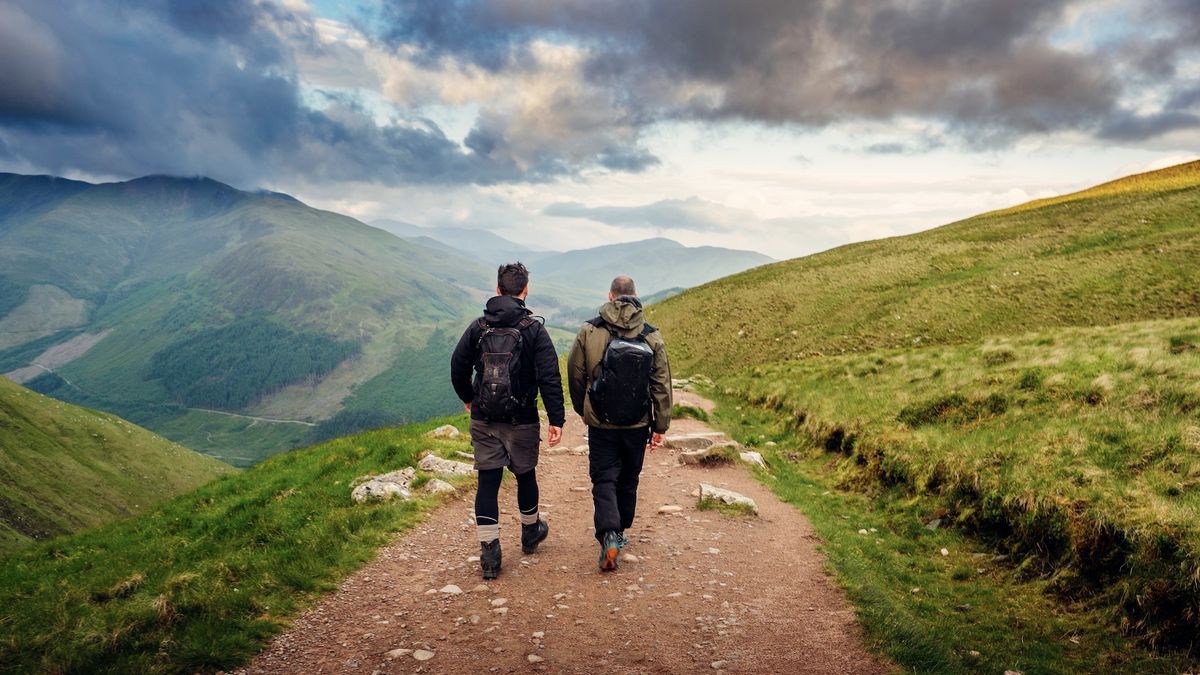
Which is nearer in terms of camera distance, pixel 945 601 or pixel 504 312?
pixel 504 312

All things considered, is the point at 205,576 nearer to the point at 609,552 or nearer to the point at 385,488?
the point at 385,488

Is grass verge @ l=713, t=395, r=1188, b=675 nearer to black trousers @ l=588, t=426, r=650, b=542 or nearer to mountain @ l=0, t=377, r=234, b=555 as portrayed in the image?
black trousers @ l=588, t=426, r=650, b=542

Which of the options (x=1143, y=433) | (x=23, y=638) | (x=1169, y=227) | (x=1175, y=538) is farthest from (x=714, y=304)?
(x=23, y=638)

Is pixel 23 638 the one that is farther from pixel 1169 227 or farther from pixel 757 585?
pixel 1169 227

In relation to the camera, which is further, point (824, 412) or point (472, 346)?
point (824, 412)

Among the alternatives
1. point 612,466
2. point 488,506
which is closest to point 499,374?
point 488,506

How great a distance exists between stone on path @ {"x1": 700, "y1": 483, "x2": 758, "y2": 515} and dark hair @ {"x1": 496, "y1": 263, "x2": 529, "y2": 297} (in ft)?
21.0

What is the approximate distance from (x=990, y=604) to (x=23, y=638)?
12.4 m

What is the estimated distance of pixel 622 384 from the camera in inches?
337

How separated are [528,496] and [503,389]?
194 cm

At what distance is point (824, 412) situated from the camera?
63.4 ft

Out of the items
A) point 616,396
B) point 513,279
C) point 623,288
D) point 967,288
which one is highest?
point 967,288

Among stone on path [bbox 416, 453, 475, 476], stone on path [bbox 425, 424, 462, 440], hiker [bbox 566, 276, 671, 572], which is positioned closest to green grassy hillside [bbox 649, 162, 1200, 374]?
stone on path [bbox 425, 424, 462, 440]

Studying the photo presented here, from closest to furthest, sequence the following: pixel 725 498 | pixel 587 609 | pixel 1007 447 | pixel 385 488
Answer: pixel 587 609, pixel 1007 447, pixel 385 488, pixel 725 498
